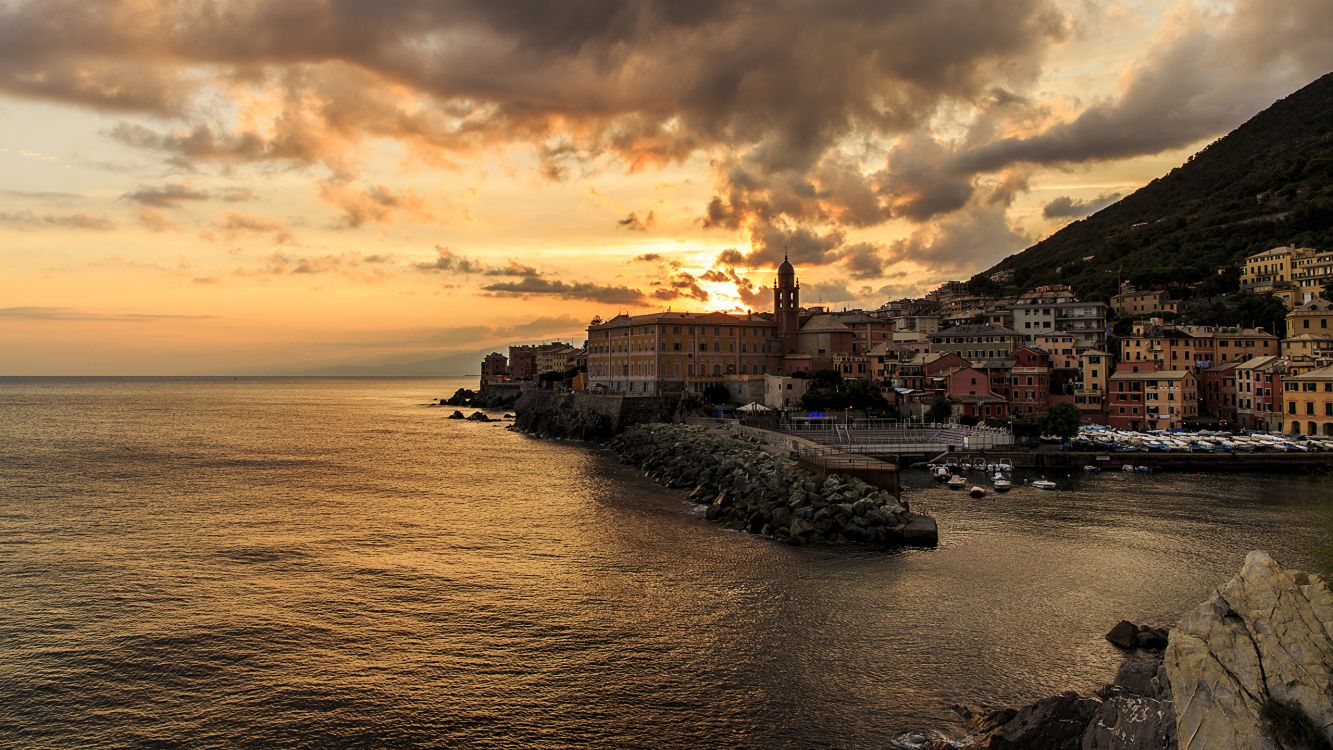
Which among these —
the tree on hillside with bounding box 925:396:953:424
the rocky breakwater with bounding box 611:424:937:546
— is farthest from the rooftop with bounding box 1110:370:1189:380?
the rocky breakwater with bounding box 611:424:937:546

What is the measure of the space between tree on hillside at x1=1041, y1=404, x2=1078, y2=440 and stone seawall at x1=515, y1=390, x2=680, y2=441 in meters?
36.3

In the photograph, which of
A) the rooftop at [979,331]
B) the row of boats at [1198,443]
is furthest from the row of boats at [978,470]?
the rooftop at [979,331]

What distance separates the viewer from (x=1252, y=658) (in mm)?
12961

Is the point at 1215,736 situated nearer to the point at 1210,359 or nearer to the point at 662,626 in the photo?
the point at 662,626

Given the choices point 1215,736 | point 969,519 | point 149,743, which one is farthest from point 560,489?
point 1215,736

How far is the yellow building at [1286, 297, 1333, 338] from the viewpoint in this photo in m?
83.2

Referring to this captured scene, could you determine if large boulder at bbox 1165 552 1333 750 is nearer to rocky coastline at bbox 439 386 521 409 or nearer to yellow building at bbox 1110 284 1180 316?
yellow building at bbox 1110 284 1180 316

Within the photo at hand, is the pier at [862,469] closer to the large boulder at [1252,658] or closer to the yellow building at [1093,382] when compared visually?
the large boulder at [1252,658]

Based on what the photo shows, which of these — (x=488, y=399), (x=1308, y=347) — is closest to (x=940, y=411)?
(x=1308, y=347)

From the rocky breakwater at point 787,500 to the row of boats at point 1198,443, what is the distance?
107 feet

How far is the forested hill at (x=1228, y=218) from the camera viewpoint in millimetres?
131000

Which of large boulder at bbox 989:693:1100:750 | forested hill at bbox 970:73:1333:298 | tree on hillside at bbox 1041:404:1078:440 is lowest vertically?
large boulder at bbox 989:693:1100:750

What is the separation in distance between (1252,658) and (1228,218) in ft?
558

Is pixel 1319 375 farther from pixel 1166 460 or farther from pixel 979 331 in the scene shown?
pixel 979 331
